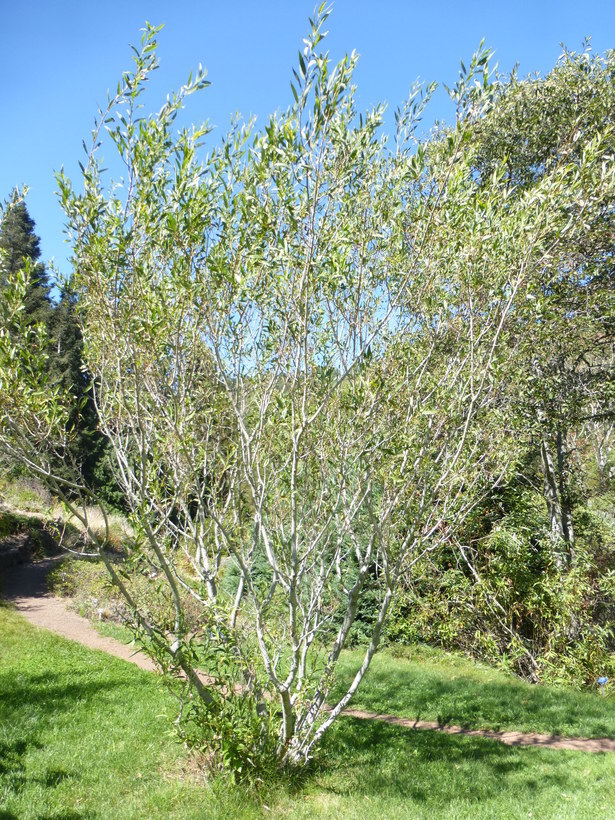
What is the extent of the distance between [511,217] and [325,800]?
17.1 feet

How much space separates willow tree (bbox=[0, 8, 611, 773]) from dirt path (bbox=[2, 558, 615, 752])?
4.22 ft

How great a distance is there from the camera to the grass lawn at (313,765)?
4.75 meters

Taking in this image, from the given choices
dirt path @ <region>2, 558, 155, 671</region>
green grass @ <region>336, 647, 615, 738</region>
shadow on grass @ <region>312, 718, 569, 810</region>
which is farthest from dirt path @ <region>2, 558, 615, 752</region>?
shadow on grass @ <region>312, 718, 569, 810</region>

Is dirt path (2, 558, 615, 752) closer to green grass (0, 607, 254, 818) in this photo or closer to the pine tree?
green grass (0, 607, 254, 818)

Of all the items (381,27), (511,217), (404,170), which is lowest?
(511,217)

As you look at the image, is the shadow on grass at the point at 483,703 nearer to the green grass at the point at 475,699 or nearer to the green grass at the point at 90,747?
the green grass at the point at 475,699

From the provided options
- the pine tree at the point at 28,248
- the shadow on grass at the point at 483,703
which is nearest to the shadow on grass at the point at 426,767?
the shadow on grass at the point at 483,703

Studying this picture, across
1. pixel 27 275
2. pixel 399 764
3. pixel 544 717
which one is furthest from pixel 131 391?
pixel 544 717

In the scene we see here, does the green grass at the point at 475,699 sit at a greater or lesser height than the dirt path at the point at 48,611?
lesser

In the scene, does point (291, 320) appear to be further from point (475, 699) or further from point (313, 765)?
point (475, 699)

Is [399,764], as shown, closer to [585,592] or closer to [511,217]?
[511,217]

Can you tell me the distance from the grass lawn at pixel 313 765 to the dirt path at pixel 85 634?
313 millimetres

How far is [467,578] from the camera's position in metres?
11.8

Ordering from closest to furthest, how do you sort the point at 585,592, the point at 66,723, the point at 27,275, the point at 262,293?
the point at 27,275 < the point at 262,293 < the point at 66,723 < the point at 585,592
